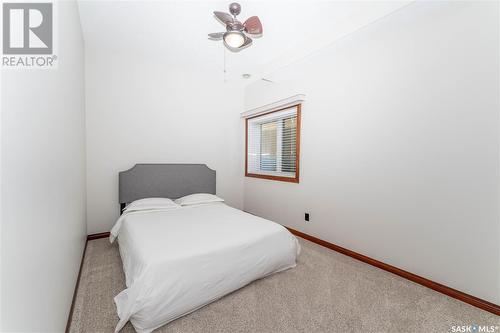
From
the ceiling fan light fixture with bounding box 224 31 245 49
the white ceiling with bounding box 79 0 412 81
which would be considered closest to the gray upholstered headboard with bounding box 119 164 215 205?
the white ceiling with bounding box 79 0 412 81

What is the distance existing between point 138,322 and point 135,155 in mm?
2404

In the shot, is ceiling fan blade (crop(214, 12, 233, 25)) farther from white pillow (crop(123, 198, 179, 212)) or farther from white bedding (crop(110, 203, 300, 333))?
white pillow (crop(123, 198, 179, 212))

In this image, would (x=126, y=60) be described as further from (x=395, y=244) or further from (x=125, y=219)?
(x=395, y=244)

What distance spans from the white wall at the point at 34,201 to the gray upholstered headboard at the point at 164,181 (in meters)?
1.71

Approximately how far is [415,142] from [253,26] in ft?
6.08

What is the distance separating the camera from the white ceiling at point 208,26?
2.12 metres

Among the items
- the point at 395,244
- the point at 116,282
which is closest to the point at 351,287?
the point at 395,244

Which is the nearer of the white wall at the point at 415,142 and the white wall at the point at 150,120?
the white wall at the point at 415,142

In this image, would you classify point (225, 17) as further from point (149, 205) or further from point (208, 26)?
point (149, 205)

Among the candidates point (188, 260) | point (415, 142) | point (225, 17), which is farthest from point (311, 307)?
point (225, 17)

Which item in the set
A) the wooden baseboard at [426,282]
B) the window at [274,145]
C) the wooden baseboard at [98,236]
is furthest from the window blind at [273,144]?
the wooden baseboard at [98,236]

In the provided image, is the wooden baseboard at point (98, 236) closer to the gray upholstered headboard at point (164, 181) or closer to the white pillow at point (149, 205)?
the gray upholstered headboard at point (164, 181)

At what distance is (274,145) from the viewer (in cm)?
376

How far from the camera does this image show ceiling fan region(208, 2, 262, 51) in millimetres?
1947
